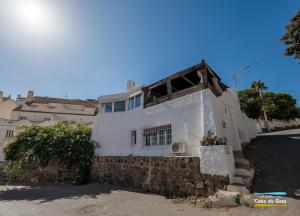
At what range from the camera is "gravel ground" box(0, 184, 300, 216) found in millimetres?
6010

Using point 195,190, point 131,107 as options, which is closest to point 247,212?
point 195,190

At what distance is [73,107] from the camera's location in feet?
117

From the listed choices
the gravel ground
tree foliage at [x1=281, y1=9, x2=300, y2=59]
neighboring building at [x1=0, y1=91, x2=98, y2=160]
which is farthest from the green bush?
tree foliage at [x1=281, y1=9, x2=300, y2=59]

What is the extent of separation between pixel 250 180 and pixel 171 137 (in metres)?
4.58

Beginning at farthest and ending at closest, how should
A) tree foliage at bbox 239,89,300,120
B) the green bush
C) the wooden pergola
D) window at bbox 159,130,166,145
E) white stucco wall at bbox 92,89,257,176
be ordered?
tree foliage at bbox 239,89,300,120 → the green bush → window at bbox 159,130,166,145 → the wooden pergola → white stucco wall at bbox 92,89,257,176

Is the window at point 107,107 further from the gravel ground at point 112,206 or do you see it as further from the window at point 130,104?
the gravel ground at point 112,206

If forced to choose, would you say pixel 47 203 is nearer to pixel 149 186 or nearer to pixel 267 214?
pixel 149 186

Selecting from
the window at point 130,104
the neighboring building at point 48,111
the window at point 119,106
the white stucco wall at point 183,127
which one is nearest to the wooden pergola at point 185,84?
the white stucco wall at point 183,127

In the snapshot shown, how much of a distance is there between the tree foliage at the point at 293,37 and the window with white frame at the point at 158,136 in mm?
10166

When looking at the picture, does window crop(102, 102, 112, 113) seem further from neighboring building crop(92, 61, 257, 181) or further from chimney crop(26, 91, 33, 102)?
chimney crop(26, 91, 33, 102)

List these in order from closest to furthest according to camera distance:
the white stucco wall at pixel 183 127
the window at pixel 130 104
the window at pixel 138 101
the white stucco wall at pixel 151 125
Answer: the white stucco wall at pixel 183 127, the white stucco wall at pixel 151 125, the window at pixel 138 101, the window at pixel 130 104

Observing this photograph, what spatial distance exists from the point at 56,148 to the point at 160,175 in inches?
382

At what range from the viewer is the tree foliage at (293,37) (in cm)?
1273

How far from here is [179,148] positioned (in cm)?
992
